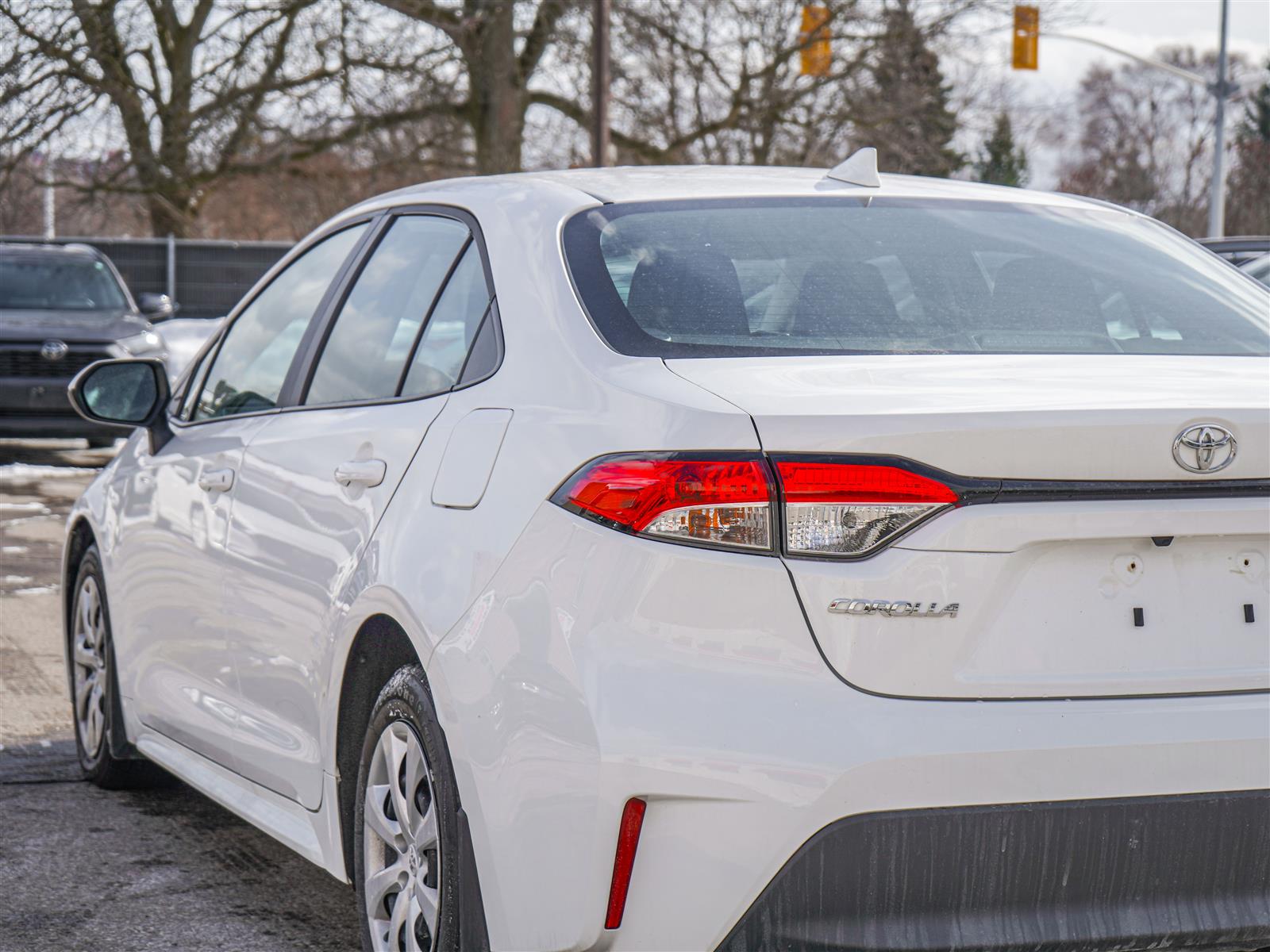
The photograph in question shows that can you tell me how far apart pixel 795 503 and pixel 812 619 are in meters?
0.16

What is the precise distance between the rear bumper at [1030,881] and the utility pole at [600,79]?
19.4 m

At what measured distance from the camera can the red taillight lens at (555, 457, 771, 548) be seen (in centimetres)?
244

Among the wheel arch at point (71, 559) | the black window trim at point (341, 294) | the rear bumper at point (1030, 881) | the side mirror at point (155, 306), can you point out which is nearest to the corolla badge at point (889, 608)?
the rear bumper at point (1030, 881)

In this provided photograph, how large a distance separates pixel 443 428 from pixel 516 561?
1.63 ft

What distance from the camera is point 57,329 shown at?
15.6 metres

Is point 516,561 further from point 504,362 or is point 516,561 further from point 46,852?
→ point 46,852

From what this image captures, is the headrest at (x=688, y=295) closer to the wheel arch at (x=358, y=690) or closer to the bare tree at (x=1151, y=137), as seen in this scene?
the wheel arch at (x=358, y=690)

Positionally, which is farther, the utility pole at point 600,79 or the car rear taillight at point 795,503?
the utility pole at point 600,79

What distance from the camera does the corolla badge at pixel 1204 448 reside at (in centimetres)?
250

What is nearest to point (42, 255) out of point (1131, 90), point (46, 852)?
point (46, 852)

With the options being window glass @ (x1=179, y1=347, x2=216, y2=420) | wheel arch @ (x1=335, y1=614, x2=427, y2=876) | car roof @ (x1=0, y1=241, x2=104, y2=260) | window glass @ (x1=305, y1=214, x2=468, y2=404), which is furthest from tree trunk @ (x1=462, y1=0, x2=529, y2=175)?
wheel arch @ (x1=335, y1=614, x2=427, y2=876)

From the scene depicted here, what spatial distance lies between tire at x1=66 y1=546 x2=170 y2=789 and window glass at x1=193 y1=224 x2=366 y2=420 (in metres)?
0.78

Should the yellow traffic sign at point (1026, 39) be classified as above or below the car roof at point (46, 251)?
above

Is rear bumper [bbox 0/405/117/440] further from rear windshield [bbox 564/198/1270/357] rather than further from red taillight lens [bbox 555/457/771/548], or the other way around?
red taillight lens [bbox 555/457/771/548]
